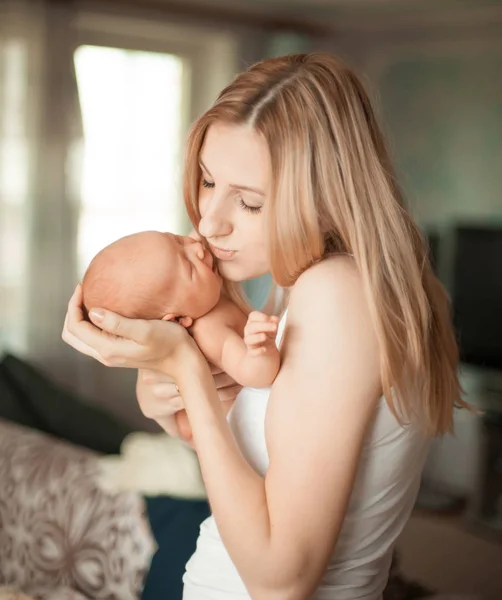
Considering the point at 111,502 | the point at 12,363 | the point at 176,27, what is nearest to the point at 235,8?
the point at 176,27

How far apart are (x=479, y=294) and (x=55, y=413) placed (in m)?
1.92

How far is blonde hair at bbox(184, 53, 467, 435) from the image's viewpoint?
0.95m

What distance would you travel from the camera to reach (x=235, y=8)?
391 cm

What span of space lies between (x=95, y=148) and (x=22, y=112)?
0.35 metres

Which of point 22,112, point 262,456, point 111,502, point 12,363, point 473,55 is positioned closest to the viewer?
point 262,456

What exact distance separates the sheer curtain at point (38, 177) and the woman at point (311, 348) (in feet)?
8.33

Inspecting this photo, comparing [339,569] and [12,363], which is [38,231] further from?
[339,569]

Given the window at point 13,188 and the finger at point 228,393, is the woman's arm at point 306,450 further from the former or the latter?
the window at point 13,188

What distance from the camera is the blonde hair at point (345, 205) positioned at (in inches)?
37.4

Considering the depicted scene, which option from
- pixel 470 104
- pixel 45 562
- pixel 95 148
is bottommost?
pixel 45 562

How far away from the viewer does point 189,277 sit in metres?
1.12

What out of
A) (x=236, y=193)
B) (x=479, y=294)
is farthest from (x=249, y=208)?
(x=479, y=294)

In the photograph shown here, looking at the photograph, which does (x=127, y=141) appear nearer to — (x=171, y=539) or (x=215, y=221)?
(x=171, y=539)

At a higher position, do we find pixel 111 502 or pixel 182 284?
pixel 182 284
